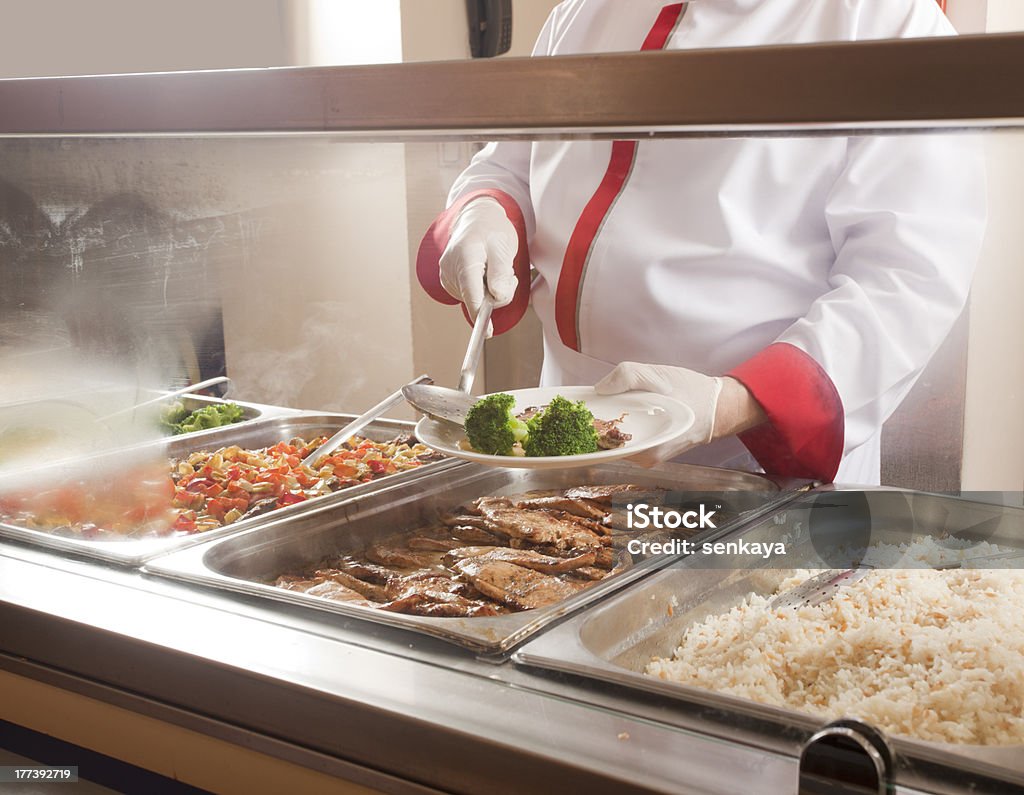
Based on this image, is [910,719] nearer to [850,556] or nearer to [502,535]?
[850,556]

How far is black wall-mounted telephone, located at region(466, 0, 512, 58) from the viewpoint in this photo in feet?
12.0

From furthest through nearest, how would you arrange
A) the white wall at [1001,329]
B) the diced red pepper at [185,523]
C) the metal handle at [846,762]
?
the diced red pepper at [185,523]
the white wall at [1001,329]
the metal handle at [846,762]

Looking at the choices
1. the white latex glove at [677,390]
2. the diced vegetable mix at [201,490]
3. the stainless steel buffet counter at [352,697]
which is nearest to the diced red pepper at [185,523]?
the diced vegetable mix at [201,490]

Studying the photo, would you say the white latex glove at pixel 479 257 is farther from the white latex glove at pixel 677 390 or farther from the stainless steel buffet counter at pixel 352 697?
the stainless steel buffet counter at pixel 352 697

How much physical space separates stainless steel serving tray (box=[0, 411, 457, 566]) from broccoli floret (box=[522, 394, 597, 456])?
30 cm

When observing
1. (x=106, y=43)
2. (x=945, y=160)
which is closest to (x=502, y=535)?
(x=945, y=160)

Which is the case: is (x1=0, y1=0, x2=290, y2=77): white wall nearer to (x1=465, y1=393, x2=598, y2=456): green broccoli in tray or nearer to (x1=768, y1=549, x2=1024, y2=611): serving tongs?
(x1=465, y1=393, x2=598, y2=456): green broccoli in tray

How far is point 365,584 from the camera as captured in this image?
1.12 metres

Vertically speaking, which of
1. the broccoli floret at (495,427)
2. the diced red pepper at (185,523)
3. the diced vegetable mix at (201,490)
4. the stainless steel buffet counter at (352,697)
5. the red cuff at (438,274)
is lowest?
the stainless steel buffet counter at (352,697)

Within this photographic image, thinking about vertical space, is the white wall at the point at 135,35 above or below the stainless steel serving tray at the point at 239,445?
above

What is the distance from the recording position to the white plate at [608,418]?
3.30ft

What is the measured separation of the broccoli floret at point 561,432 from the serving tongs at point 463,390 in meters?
0.12

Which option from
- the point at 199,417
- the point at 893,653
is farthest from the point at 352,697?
the point at 199,417

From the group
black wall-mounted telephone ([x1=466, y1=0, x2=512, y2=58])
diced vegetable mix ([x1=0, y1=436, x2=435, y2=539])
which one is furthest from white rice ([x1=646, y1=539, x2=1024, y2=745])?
black wall-mounted telephone ([x1=466, y1=0, x2=512, y2=58])
